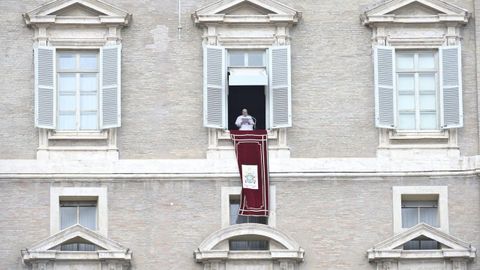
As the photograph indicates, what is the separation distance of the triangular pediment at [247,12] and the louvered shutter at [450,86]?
414cm

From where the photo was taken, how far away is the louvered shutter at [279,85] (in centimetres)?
6700

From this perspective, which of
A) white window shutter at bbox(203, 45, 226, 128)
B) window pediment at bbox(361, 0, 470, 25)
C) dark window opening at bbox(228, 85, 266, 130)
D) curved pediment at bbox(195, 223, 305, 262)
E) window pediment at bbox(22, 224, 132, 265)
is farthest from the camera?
dark window opening at bbox(228, 85, 266, 130)

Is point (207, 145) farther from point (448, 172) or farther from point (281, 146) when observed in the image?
point (448, 172)

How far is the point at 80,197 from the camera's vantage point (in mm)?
66688

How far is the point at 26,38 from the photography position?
221 ft

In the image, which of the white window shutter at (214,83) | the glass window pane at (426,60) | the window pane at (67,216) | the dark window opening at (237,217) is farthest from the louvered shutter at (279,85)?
the window pane at (67,216)

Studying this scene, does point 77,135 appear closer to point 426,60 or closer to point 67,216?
point 67,216

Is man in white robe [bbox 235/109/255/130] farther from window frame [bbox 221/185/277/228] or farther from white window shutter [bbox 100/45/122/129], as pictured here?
white window shutter [bbox 100/45/122/129]

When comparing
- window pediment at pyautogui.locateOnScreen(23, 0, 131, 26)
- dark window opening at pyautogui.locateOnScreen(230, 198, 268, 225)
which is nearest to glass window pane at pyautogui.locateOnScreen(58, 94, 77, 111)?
window pediment at pyautogui.locateOnScreen(23, 0, 131, 26)

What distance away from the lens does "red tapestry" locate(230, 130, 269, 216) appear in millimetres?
66500

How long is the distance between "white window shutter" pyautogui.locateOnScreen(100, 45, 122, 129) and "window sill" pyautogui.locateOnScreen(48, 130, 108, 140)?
254 millimetres

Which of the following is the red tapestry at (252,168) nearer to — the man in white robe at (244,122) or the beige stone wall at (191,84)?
the man in white robe at (244,122)

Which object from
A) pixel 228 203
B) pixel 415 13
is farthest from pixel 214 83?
pixel 415 13

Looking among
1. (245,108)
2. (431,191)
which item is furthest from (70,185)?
(431,191)
